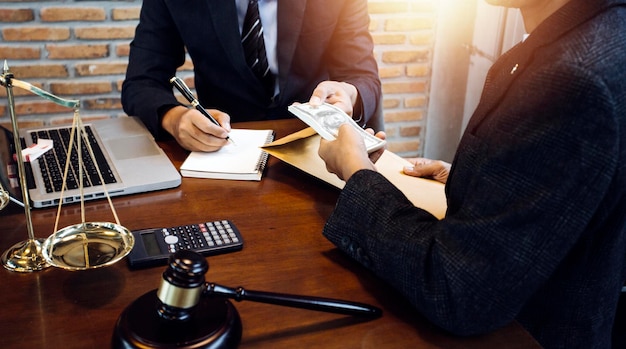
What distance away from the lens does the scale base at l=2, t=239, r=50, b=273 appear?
3.09 ft

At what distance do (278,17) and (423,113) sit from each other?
1.56 metres

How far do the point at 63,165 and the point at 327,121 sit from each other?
57 centimetres

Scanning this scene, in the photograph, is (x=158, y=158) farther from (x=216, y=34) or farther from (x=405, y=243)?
(x=405, y=243)

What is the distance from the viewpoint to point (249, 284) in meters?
0.92

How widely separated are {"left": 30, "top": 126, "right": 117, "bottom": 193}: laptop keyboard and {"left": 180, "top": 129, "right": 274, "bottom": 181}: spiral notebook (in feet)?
0.57

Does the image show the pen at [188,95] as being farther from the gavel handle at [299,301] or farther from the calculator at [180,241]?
the gavel handle at [299,301]

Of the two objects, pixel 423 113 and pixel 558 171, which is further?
pixel 423 113

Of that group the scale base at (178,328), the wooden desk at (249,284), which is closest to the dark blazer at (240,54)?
the wooden desk at (249,284)

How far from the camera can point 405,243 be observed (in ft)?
2.90

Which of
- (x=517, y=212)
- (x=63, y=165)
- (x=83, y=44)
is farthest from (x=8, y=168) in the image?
(x=83, y=44)

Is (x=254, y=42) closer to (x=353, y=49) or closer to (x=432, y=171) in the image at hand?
(x=353, y=49)

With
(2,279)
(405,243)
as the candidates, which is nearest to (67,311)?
(2,279)

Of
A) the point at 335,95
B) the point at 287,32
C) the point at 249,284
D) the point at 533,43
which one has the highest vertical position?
the point at 533,43

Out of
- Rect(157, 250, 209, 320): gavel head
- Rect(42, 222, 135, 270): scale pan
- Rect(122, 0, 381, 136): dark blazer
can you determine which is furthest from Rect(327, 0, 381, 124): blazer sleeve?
Rect(157, 250, 209, 320): gavel head
